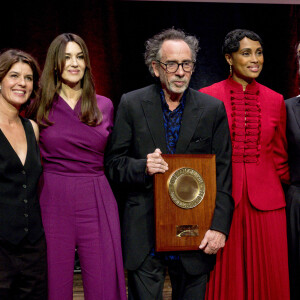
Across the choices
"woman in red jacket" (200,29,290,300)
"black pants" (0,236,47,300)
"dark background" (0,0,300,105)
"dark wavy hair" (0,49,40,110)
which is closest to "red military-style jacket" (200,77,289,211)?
"woman in red jacket" (200,29,290,300)

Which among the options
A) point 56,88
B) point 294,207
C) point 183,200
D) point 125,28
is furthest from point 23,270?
point 125,28

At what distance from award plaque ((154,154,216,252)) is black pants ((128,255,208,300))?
17 centimetres

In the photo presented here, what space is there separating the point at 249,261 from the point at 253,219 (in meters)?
0.25

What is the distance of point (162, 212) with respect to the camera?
7.22ft

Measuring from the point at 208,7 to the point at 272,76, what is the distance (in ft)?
Result: 2.89

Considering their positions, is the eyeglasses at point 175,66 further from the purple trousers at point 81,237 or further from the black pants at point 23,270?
the black pants at point 23,270

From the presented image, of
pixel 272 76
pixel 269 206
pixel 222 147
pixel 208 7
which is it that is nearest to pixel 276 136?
pixel 269 206

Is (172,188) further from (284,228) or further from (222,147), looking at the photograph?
(284,228)

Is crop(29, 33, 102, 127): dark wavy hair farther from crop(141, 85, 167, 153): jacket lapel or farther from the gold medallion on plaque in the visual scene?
the gold medallion on plaque

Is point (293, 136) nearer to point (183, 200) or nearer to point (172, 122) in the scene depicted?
point (172, 122)

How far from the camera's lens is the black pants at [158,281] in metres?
2.30

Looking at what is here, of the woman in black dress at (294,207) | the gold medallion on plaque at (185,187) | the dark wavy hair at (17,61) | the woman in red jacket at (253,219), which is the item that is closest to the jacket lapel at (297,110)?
the woman in black dress at (294,207)

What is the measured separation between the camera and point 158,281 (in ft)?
7.63

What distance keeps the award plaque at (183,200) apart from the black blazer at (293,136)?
0.83 m
